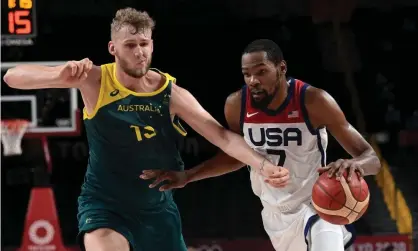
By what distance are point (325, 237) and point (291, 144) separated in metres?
0.52

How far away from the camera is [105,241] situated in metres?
3.41

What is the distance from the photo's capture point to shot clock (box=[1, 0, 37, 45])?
20.6ft

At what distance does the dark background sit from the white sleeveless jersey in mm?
3176

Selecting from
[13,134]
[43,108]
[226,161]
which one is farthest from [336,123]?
[13,134]

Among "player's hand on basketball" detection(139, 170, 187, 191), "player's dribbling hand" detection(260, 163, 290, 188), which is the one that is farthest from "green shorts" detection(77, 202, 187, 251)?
"player's dribbling hand" detection(260, 163, 290, 188)

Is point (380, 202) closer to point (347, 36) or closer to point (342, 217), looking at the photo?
point (347, 36)

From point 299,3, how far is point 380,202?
2021 mm

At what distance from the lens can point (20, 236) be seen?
271 inches

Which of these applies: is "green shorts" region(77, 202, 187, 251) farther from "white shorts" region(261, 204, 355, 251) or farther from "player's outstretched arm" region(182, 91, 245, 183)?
"white shorts" region(261, 204, 355, 251)

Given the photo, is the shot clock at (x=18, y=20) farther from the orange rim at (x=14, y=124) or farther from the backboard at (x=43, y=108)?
the orange rim at (x=14, y=124)

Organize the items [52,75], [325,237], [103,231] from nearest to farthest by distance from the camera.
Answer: [52,75]
[103,231]
[325,237]

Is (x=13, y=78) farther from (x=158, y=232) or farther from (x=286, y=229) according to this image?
(x=286, y=229)

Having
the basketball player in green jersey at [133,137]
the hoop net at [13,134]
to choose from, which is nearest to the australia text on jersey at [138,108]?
the basketball player in green jersey at [133,137]

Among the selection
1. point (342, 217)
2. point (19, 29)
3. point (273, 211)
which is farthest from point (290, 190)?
point (19, 29)
